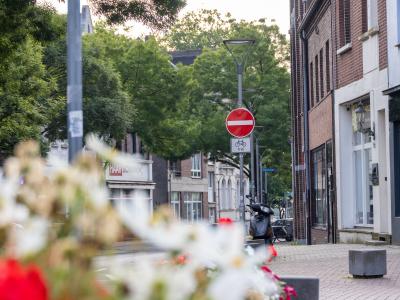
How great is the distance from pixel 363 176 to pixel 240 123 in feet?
18.0

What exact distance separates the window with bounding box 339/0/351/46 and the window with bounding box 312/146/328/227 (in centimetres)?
509

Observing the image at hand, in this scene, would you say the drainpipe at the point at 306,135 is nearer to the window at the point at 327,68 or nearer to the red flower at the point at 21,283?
the window at the point at 327,68

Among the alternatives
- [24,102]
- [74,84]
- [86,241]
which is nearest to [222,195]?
[24,102]

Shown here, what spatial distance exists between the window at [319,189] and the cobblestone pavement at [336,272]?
29.0ft

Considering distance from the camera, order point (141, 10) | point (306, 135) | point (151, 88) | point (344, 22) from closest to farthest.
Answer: point (141, 10), point (344, 22), point (306, 135), point (151, 88)

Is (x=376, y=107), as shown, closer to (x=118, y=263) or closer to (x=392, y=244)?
(x=392, y=244)

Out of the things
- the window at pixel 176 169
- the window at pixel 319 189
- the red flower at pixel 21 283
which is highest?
the window at pixel 176 169

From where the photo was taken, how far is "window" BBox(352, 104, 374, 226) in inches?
1117

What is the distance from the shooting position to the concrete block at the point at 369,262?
15359 mm

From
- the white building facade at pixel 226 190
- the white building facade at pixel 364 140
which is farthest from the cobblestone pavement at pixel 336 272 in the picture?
the white building facade at pixel 226 190

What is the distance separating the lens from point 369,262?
50.5ft

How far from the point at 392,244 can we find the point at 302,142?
16.7 m

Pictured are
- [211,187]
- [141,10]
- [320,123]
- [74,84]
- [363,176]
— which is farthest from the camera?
[211,187]

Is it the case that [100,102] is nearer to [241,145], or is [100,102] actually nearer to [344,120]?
[344,120]
